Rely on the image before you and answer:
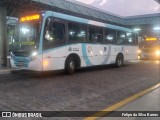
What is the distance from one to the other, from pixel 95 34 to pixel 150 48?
17.0 metres

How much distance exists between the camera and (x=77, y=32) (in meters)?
14.0

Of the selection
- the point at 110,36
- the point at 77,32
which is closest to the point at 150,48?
the point at 110,36

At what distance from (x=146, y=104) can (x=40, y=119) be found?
284 cm

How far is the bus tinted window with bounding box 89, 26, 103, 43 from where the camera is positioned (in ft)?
49.9

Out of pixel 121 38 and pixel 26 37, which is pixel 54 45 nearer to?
pixel 26 37

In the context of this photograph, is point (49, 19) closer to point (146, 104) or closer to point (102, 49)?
point (102, 49)

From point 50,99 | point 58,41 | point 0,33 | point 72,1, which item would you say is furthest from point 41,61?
point 72,1

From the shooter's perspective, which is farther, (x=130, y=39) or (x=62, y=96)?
(x=130, y=39)

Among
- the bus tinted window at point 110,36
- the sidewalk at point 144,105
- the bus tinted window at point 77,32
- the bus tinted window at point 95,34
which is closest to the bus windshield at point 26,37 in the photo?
the bus tinted window at point 77,32

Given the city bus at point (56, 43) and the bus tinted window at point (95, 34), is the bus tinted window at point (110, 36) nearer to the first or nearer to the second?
the city bus at point (56, 43)

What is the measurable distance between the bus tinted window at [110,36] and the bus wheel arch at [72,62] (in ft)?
11.6

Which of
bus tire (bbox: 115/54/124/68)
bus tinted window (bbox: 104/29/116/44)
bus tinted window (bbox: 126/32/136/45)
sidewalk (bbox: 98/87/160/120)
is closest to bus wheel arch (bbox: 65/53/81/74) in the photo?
bus tinted window (bbox: 104/29/116/44)

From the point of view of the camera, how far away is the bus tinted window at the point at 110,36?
55.5ft

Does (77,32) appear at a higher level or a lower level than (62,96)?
higher
